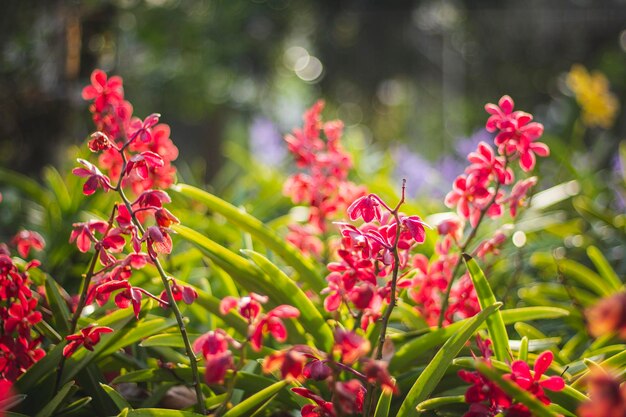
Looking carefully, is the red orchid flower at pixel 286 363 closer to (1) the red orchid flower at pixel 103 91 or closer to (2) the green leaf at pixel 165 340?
(2) the green leaf at pixel 165 340

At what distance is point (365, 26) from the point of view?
12094 mm

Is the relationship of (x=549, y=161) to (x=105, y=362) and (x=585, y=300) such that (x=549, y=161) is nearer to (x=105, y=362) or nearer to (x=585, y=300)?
(x=585, y=300)

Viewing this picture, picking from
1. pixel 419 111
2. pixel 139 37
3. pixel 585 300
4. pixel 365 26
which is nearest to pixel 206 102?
pixel 139 37

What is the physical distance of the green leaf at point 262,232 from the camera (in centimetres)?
140

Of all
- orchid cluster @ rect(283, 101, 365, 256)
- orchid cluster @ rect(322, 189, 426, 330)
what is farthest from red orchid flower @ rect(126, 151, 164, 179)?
orchid cluster @ rect(283, 101, 365, 256)

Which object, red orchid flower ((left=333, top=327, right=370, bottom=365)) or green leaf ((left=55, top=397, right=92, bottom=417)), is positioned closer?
red orchid flower ((left=333, top=327, right=370, bottom=365))

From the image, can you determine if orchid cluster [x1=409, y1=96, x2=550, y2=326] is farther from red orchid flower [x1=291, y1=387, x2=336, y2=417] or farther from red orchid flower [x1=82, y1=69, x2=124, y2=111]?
red orchid flower [x1=82, y1=69, x2=124, y2=111]

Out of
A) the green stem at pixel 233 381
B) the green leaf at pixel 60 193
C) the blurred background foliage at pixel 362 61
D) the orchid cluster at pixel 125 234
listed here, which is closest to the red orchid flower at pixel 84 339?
the orchid cluster at pixel 125 234

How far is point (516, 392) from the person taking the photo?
2.79 ft

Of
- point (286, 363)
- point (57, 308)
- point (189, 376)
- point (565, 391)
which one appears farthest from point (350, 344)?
point (57, 308)

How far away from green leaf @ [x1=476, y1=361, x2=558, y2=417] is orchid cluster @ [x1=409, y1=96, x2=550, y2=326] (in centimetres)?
41

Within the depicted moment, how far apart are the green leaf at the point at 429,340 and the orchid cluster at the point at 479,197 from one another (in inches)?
3.4

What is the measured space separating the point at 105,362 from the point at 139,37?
5660mm

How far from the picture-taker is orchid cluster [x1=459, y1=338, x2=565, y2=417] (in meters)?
0.92
